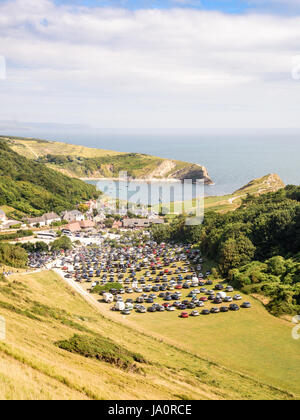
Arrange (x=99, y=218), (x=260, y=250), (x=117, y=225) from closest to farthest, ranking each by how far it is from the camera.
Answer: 1. (x=260, y=250)
2. (x=117, y=225)
3. (x=99, y=218)

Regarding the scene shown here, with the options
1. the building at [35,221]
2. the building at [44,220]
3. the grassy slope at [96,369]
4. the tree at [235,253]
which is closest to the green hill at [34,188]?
the building at [44,220]

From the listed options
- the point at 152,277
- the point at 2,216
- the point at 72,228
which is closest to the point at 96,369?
the point at 152,277

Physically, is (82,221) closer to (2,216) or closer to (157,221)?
(157,221)

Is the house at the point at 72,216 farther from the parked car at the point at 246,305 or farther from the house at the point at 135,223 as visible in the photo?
the parked car at the point at 246,305

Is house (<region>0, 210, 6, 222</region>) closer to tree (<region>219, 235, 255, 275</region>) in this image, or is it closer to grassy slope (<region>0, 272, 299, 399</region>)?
grassy slope (<region>0, 272, 299, 399</region>)

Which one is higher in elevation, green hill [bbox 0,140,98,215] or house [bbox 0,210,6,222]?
green hill [bbox 0,140,98,215]

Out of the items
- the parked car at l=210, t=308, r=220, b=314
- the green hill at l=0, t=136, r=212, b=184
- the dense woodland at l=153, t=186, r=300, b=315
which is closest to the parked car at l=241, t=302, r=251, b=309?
the dense woodland at l=153, t=186, r=300, b=315
